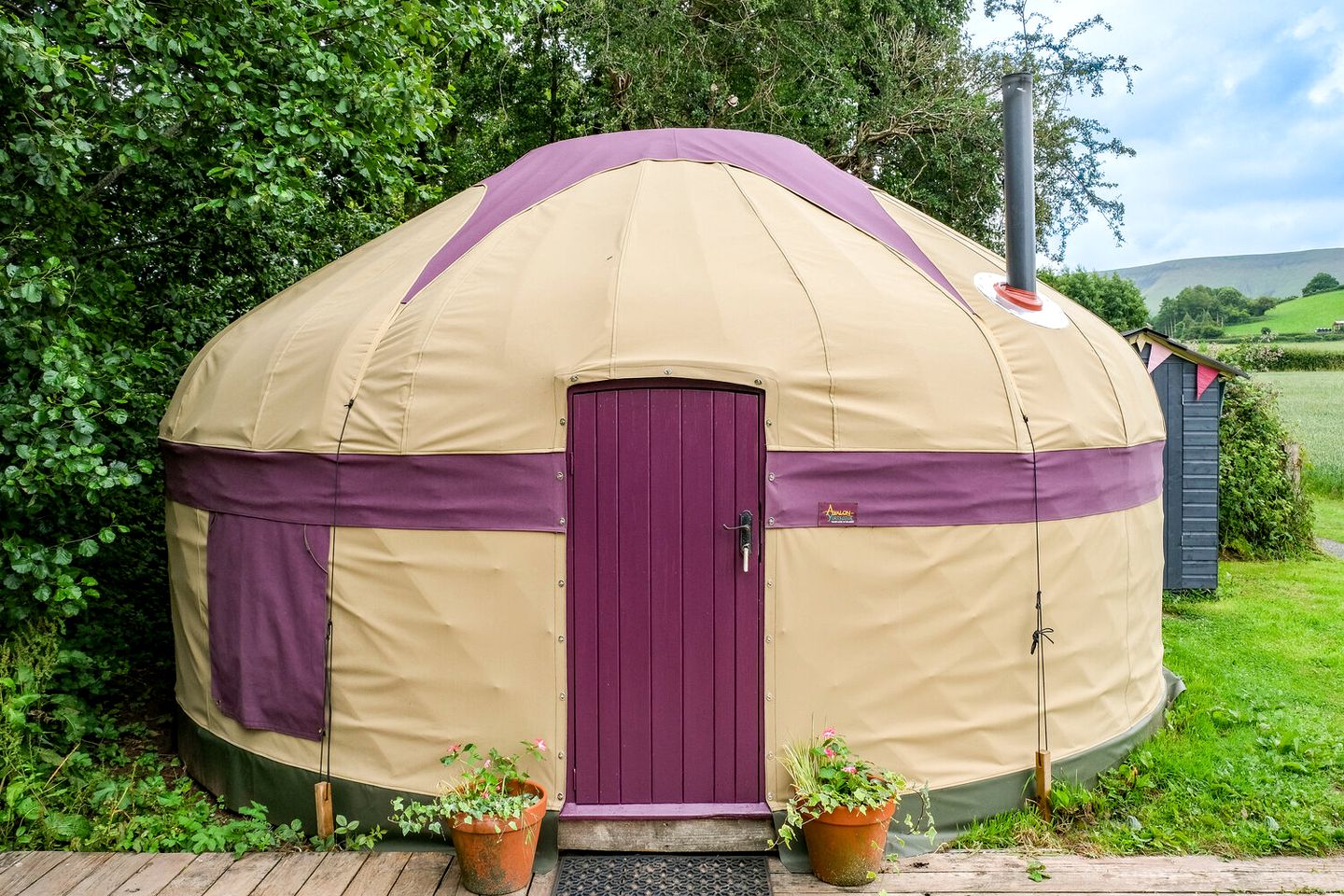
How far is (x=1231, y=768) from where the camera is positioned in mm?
4477

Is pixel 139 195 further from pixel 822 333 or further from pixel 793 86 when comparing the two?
pixel 793 86

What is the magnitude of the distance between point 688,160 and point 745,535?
7.07 ft

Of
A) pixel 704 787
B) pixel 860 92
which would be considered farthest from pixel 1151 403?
pixel 860 92

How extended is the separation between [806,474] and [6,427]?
11.6 feet

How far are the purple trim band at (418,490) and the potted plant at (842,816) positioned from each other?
146 centimetres

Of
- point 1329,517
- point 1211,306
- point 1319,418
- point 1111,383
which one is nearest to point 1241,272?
point 1211,306

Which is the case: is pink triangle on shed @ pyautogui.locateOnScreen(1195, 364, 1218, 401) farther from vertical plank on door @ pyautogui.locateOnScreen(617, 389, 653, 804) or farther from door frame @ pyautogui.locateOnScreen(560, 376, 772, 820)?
vertical plank on door @ pyautogui.locateOnScreen(617, 389, 653, 804)

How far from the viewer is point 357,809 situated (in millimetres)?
3908

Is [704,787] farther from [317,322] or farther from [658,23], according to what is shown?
[658,23]

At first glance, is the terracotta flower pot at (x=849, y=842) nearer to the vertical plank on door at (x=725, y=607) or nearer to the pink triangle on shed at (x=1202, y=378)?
the vertical plank on door at (x=725, y=607)

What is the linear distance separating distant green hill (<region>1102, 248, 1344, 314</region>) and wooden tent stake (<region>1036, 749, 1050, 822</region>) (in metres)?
111

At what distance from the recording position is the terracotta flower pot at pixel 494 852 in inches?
135

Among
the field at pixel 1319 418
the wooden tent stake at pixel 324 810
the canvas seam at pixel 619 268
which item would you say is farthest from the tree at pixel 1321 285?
the wooden tent stake at pixel 324 810

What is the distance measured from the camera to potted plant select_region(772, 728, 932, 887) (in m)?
3.52
